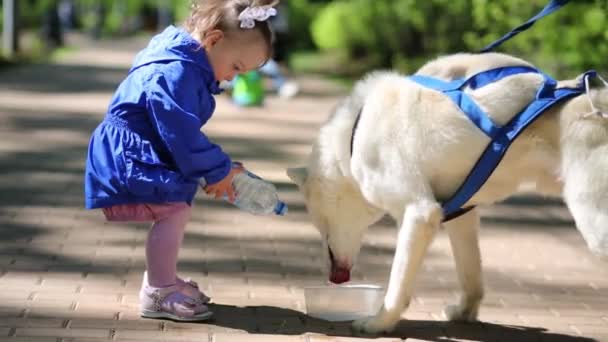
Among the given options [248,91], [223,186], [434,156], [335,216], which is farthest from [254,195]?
[248,91]

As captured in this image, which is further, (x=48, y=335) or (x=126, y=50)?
(x=126, y=50)

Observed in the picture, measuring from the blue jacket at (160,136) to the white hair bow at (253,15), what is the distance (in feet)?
0.77

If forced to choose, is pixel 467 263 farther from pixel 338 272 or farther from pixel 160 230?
Result: pixel 160 230

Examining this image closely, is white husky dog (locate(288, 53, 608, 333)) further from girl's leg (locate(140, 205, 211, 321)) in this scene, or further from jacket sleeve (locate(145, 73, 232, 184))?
girl's leg (locate(140, 205, 211, 321))

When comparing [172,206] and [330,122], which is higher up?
[330,122]

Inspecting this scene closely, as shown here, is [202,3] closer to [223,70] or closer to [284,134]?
[223,70]

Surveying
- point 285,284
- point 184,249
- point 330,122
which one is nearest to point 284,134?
point 184,249

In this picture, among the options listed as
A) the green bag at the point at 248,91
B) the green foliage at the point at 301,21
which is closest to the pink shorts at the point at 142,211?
the green bag at the point at 248,91

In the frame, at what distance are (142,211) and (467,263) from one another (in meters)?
1.60

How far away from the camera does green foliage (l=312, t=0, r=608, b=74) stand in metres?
13.8

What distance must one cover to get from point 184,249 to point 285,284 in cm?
99

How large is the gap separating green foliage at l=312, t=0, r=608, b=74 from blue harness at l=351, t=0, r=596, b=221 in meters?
5.65

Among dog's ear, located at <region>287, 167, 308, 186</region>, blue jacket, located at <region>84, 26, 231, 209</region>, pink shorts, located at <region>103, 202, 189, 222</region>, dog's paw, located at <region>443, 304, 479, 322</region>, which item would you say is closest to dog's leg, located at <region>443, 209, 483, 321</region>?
dog's paw, located at <region>443, 304, 479, 322</region>

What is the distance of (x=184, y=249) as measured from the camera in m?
6.50
